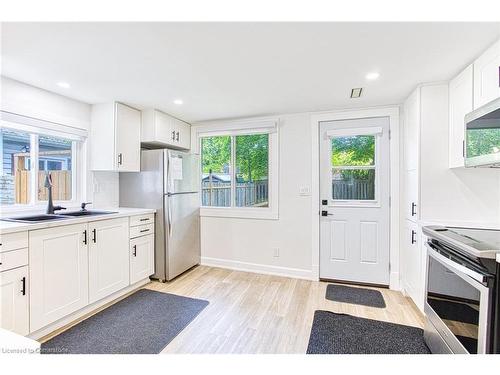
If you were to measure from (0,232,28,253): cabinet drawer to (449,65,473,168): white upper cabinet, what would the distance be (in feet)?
11.1

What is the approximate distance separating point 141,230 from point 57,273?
3.15ft

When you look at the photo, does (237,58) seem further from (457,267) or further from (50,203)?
(50,203)

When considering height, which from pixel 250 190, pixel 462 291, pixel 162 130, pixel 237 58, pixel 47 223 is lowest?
pixel 462 291

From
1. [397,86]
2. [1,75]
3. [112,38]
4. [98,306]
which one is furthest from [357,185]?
[1,75]

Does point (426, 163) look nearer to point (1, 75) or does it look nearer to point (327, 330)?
point (327, 330)

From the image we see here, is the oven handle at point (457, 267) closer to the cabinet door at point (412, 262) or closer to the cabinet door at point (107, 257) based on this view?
the cabinet door at point (412, 262)

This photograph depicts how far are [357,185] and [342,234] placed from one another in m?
0.63

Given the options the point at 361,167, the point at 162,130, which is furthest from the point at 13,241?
the point at 361,167

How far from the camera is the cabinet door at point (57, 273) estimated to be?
1.88 meters

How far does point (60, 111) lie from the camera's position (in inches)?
104

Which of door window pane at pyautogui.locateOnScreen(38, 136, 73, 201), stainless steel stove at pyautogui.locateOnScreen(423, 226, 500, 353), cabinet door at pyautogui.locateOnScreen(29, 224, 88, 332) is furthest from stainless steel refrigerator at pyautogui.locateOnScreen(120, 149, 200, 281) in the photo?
stainless steel stove at pyautogui.locateOnScreen(423, 226, 500, 353)

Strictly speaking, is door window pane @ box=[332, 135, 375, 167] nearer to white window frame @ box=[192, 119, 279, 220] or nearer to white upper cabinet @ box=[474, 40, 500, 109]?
white window frame @ box=[192, 119, 279, 220]

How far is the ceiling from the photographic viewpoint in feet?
4.83

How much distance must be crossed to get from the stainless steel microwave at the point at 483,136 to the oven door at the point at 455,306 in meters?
0.67
